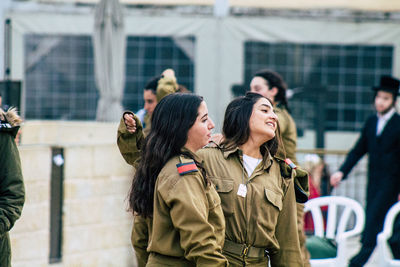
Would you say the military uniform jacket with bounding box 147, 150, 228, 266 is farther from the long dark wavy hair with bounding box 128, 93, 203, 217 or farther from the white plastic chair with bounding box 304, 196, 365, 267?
the white plastic chair with bounding box 304, 196, 365, 267

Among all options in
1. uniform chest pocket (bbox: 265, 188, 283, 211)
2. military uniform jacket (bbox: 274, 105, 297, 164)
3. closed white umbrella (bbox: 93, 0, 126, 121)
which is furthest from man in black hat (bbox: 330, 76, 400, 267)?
closed white umbrella (bbox: 93, 0, 126, 121)

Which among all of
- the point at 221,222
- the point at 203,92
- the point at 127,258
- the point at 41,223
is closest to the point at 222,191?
the point at 221,222

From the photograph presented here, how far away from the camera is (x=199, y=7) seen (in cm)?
1241

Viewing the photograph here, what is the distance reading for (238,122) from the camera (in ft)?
12.2

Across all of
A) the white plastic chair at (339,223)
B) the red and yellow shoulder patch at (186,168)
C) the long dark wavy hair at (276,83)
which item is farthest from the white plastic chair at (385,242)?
the red and yellow shoulder patch at (186,168)

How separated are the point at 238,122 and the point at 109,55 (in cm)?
773

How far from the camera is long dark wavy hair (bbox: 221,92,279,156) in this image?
369 centimetres

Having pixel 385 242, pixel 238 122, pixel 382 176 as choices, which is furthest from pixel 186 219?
pixel 382 176

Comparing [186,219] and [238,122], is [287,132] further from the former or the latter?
[186,219]

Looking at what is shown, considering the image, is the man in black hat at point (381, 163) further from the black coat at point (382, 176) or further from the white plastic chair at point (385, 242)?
the white plastic chair at point (385, 242)

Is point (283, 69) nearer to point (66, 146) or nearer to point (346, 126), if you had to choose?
point (346, 126)

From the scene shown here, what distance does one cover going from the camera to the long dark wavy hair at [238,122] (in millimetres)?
3686

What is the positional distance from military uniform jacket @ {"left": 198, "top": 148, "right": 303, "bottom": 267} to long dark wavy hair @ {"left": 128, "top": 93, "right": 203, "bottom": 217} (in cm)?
35

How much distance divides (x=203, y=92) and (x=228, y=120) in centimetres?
891
